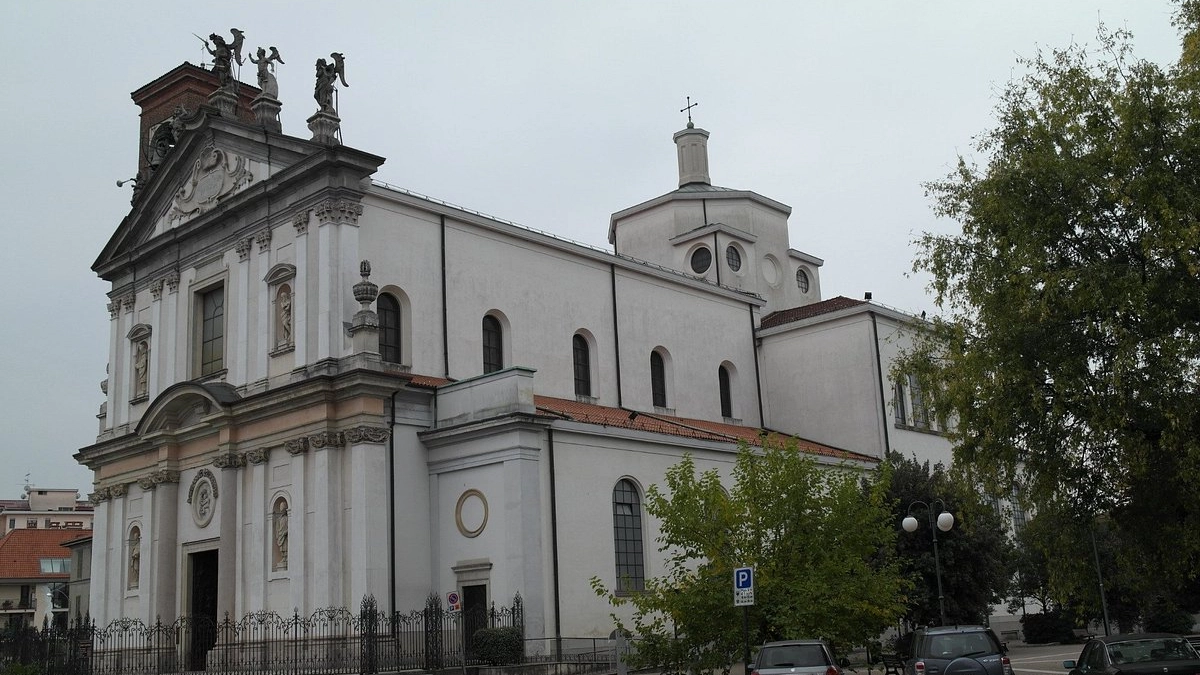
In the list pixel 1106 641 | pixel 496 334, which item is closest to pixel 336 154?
pixel 496 334

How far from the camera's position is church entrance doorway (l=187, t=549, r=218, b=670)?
32438mm

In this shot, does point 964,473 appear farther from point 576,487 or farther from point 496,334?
point 496,334

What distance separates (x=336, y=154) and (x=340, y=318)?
4.24 m

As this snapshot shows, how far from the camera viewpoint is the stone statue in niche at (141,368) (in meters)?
37.2

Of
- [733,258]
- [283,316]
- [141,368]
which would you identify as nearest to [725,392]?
[733,258]

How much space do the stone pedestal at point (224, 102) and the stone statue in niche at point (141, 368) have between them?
7.80m

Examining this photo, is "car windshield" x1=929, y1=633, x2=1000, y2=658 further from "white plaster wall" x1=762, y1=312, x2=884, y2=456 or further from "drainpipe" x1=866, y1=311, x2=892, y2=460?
"white plaster wall" x1=762, y1=312, x2=884, y2=456

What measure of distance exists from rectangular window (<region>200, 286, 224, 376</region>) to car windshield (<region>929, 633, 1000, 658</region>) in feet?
76.6

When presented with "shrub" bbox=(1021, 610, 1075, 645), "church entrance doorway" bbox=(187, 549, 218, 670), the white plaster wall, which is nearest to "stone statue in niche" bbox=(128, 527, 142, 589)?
"church entrance doorway" bbox=(187, 549, 218, 670)

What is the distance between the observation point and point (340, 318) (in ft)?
99.9

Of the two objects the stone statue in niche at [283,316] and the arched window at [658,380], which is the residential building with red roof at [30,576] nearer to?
the stone statue in niche at [283,316]

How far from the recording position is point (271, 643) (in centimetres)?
2941

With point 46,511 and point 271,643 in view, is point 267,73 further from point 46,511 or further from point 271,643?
point 46,511

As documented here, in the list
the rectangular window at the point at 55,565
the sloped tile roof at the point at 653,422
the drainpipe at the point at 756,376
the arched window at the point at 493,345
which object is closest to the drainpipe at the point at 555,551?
the sloped tile roof at the point at 653,422
